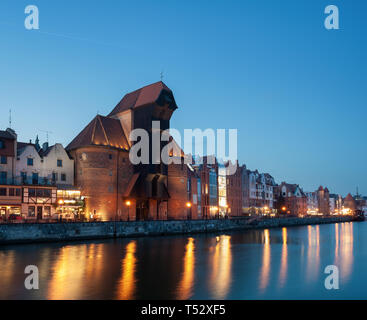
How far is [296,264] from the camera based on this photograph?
32.5m

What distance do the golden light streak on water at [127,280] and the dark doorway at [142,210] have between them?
31955mm

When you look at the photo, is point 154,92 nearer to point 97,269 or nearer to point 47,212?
point 47,212

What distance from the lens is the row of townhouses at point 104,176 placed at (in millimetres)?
52594

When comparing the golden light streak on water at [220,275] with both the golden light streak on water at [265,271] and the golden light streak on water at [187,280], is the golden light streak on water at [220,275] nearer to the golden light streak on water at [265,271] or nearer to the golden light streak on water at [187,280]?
the golden light streak on water at [187,280]

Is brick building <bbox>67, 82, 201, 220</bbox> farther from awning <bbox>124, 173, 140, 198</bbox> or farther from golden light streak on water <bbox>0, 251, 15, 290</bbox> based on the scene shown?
golden light streak on water <bbox>0, 251, 15, 290</bbox>

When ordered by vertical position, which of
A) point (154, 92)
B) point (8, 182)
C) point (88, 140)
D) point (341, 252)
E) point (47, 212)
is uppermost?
point (154, 92)

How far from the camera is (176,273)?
2744 cm

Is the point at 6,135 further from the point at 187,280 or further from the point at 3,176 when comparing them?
the point at 187,280

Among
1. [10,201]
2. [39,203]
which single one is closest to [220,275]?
[10,201]

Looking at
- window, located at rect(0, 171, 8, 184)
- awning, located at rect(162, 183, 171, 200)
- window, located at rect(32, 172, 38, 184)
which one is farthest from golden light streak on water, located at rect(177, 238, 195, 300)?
awning, located at rect(162, 183, 171, 200)

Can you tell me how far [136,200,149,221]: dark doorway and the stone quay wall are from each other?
5947 millimetres

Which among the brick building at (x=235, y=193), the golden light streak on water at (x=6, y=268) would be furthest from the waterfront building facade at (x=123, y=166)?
the brick building at (x=235, y=193)
